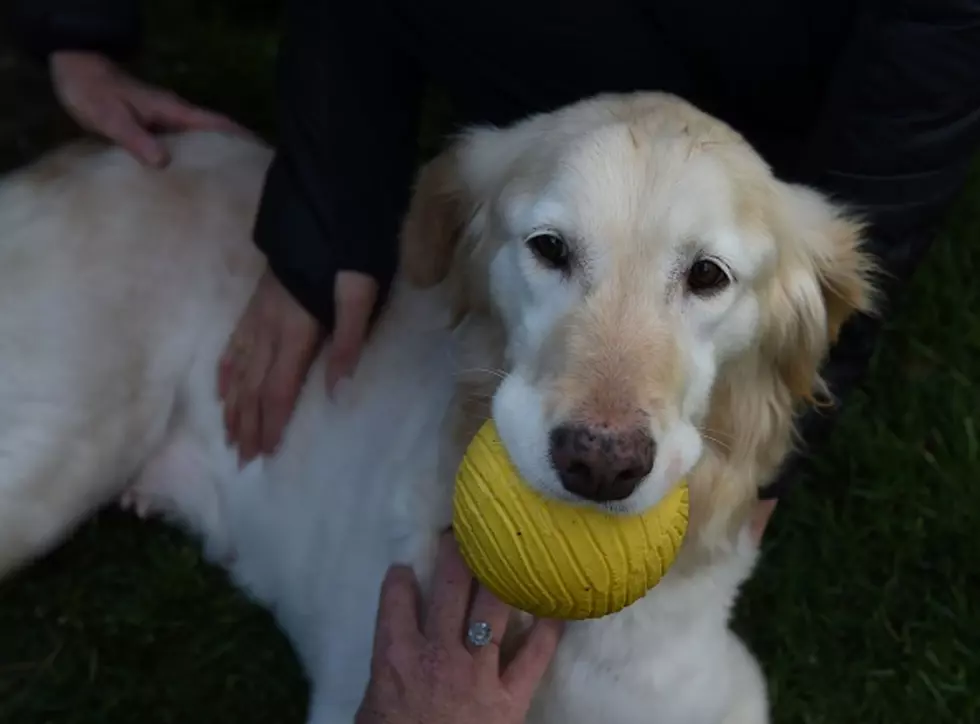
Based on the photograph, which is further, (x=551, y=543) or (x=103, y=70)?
(x=103, y=70)

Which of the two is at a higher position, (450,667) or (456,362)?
(456,362)

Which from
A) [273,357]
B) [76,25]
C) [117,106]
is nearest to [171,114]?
[117,106]

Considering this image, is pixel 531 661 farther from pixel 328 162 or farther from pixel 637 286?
pixel 328 162

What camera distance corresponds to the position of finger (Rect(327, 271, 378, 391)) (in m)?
2.35

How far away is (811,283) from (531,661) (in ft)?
2.48

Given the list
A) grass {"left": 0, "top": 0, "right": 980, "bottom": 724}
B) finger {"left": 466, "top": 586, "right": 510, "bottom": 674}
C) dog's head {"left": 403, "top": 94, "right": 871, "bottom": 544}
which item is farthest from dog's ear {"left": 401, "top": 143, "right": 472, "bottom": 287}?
grass {"left": 0, "top": 0, "right": 980, "bottom": 724}

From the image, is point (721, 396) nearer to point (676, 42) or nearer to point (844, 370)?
point (844, 370)

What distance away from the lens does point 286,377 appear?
2439mm

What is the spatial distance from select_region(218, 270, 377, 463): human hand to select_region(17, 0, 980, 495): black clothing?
51mm

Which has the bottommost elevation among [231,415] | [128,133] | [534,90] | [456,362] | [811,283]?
[231,415]

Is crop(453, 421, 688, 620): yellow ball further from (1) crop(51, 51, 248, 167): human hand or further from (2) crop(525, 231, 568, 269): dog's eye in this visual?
(1) crop(51, 51, 248, 167): human hand

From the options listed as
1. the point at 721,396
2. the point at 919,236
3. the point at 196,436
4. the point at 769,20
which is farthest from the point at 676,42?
the point at 196,436

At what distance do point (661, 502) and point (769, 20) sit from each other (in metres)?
1.10

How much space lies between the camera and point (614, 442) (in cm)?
151
